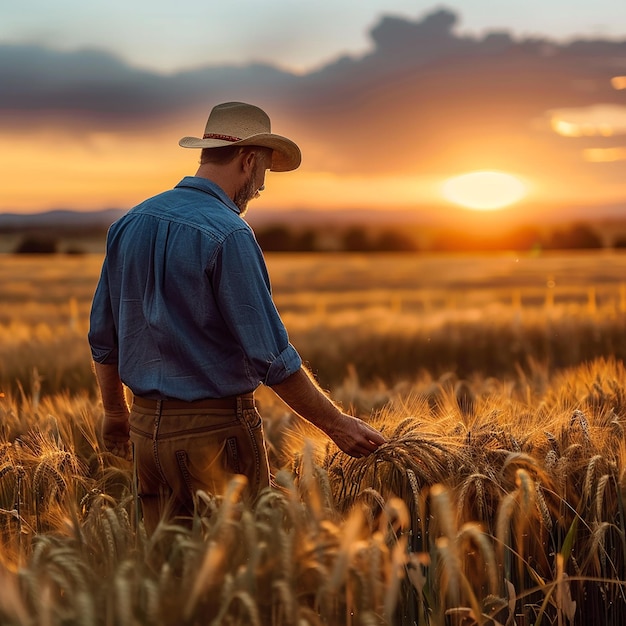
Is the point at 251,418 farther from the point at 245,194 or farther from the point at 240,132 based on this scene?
the point at 240,132

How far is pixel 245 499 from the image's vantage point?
7.41 feet

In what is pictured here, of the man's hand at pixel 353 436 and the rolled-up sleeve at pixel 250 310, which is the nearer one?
the rolled-up sleeve at pixel 250 310

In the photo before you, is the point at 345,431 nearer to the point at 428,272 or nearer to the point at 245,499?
the point at 245,499

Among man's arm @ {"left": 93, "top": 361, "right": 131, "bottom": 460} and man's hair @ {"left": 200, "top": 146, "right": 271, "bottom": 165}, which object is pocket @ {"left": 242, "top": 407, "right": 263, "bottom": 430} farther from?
man's hair @ {"left": 200, "top": 146, "right": 271, "bottom": 165}

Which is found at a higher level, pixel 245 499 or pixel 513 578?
pixel 245 499

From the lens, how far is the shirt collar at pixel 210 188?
8.94 ft

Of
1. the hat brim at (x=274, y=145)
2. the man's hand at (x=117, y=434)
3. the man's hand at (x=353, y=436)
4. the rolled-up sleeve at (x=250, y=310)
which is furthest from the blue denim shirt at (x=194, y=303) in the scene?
the man's hand at (x=117, y=434)

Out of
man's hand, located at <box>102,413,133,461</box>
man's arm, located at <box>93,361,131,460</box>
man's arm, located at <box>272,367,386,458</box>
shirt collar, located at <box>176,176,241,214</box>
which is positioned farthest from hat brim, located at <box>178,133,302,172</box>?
man's hand, located at <box>102,413,133,461</box>

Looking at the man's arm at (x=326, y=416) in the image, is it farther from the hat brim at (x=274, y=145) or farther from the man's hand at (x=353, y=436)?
the hat brim at (x=274, y=145)

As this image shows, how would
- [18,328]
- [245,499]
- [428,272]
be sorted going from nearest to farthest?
[245,499], [18,328], [428,272]

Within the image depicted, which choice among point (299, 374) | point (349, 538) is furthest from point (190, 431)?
point (349, 538)

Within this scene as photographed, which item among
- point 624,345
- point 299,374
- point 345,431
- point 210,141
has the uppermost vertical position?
point 210,141

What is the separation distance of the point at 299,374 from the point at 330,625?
83cm

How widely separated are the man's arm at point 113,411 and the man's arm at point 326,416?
2.24 ft
